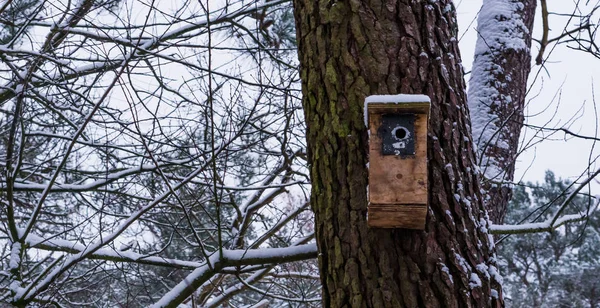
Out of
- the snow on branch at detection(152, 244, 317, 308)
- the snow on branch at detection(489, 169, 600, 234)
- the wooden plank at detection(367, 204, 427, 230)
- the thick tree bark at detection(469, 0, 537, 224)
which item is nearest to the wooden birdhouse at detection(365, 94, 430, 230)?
the wooden plank at detection(367, 204, 427, 230)

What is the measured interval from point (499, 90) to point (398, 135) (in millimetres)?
1468

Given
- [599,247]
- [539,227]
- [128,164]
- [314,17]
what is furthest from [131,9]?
[599,247]

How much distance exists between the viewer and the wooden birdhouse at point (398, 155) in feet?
3.89

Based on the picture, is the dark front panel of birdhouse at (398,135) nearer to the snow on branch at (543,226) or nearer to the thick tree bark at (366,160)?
the thick tree bark at (366,160)

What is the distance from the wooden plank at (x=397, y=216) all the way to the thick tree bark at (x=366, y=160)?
3 centimetres

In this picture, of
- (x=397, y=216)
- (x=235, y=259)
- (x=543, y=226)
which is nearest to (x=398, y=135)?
(x=397, y=216)

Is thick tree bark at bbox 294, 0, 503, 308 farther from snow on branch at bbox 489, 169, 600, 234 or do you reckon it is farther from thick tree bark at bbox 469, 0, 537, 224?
thick tree bark at bbox 469, 0, 537, 224

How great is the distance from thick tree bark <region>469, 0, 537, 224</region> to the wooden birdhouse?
1.16m

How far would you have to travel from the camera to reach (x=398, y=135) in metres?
1.23

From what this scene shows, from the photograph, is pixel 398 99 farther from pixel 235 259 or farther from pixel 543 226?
pixel 543 226

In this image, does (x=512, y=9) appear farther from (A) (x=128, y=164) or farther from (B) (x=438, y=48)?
(A) (x=128, y=164)

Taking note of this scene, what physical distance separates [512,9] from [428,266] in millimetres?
1945

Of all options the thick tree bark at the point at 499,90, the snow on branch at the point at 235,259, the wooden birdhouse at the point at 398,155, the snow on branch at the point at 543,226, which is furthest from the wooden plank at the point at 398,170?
the thick tree bark at the point at 499,90

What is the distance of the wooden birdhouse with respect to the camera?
1.18m
